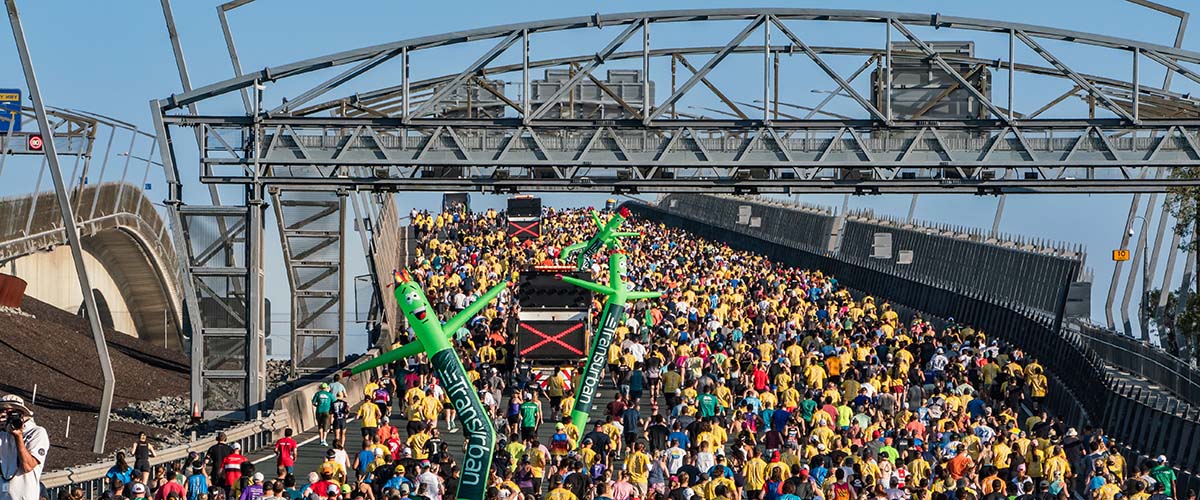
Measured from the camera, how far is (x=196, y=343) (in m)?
35.6

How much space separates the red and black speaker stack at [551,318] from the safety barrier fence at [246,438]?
2.86 m

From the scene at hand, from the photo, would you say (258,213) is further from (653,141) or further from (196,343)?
(653,141)

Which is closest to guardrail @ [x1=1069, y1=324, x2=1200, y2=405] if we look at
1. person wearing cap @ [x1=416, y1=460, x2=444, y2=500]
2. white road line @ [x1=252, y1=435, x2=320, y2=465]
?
person wearing cap @ [x1=416, y1=460, x2=444, y2=500]

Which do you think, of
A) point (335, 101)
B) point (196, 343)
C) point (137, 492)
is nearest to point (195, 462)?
point (137, 492)

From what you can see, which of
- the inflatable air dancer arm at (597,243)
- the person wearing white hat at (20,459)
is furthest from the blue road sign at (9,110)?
the person wearing white hat at (20,459)

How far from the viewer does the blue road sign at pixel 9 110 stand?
133 feet

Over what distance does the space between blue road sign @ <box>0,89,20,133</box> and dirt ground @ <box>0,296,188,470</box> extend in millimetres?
4466

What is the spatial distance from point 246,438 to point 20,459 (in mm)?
19375

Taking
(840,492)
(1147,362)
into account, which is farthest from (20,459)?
(1147,362)

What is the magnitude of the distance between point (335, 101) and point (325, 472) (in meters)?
20.5

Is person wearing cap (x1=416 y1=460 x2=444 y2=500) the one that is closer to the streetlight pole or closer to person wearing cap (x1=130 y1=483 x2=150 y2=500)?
person wearing cap (x1=130 y1=483 x2=150 y2=500)

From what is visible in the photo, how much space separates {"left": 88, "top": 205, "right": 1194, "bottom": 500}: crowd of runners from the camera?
67.5 ft

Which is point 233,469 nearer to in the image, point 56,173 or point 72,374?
point 56,173

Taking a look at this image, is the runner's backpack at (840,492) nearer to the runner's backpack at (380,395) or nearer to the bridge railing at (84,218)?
the runner's backpack at (380,395)
